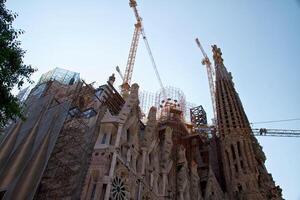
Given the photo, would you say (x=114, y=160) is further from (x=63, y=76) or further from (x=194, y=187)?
(x=194, y=187)

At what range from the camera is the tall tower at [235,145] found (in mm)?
34094

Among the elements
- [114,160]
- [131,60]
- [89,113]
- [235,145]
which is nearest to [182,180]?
[89,113]

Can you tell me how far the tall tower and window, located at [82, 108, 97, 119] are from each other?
2134 cm

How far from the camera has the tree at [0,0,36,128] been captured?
9457mm

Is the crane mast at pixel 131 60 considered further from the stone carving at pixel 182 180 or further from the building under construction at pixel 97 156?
the stone carving at pixel 182 180

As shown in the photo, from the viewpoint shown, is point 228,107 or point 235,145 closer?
point 235,145

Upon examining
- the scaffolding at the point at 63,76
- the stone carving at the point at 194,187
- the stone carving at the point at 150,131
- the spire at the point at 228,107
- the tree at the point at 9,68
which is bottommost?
the tree at the point at 9,68

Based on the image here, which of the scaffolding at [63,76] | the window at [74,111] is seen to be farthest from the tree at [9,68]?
the scaffolding at [63,76]

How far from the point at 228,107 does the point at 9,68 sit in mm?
40545

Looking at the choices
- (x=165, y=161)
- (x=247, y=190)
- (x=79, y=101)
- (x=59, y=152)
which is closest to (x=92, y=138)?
(x=59, y=152)

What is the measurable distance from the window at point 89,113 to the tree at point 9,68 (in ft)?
29.6

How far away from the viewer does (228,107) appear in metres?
46.8

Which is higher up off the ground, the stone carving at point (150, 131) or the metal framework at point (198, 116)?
the metal framework at point (198, 116)

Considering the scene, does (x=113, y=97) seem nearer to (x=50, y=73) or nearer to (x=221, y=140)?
(x=50, y=73)
